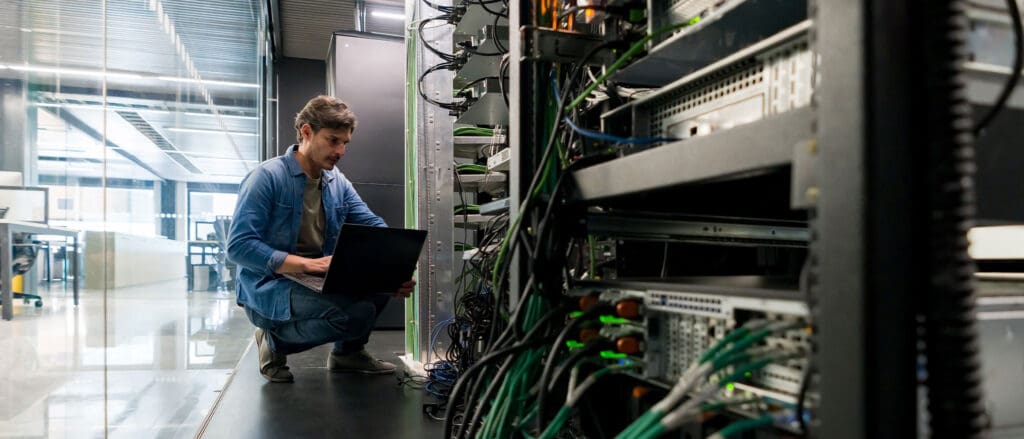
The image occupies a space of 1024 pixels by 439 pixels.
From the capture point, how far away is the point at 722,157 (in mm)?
644

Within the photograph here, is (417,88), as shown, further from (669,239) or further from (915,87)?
(915,87)

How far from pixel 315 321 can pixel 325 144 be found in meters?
0.75

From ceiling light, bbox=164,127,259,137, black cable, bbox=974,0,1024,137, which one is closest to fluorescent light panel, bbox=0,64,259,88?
ceiling light, bbox=164,127,259,137

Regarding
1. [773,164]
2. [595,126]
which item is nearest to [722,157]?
[773,164]

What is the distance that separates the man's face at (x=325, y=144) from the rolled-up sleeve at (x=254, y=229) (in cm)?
22

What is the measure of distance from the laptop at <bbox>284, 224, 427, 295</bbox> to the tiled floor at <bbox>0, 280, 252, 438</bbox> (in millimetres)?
505

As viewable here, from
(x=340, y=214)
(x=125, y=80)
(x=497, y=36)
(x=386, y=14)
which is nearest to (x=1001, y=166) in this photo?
(x=125, y=80)

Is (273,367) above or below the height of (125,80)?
below

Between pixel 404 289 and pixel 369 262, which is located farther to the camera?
pixel 404 289

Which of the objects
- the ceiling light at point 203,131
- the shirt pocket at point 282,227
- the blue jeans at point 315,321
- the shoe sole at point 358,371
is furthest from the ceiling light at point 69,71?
the shoe sole at point 358,371

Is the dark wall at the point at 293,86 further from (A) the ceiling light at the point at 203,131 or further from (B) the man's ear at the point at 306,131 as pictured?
(B) the man's ear at the point at 306,131

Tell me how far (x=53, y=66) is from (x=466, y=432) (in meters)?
0.90

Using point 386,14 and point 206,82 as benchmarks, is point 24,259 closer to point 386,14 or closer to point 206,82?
point 206,82

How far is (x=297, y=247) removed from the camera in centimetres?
251
